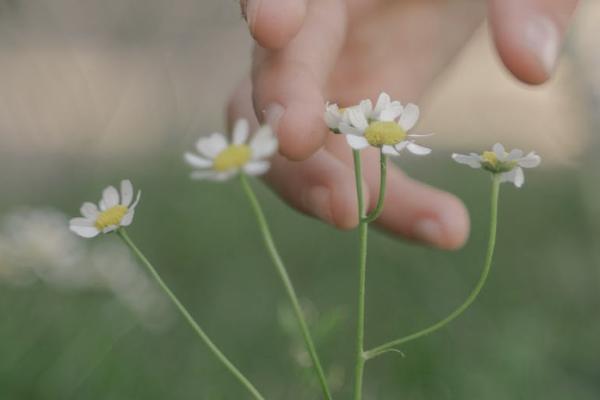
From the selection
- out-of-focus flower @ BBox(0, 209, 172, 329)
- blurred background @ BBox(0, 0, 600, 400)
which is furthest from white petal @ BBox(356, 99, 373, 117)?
out-of-focus flower @ BBox(0, 209, 172, 329)

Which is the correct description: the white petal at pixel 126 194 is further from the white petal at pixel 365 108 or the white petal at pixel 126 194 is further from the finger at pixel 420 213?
the finger at pixel 420 213

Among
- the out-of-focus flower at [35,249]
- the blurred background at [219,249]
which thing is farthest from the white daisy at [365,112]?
the out-of-focus flower at [35,249]

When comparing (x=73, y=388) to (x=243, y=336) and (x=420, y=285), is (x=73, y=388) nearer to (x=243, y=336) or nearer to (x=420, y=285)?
(x=243, y=336)

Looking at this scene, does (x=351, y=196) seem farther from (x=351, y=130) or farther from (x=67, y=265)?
(x=67, y=265)

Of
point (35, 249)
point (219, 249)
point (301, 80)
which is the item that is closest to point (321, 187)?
point (301, 80)

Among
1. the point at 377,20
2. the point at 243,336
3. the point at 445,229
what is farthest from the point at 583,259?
the point at 445,229
